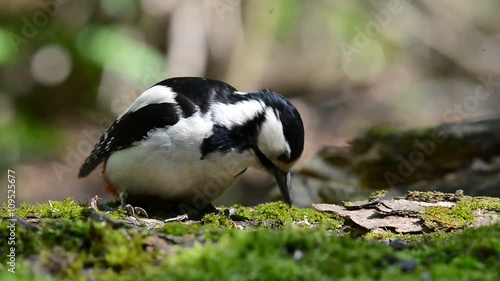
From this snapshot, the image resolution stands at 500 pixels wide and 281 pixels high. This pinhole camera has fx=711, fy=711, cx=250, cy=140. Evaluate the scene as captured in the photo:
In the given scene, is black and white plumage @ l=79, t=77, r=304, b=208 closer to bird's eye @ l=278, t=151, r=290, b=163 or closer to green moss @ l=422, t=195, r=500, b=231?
bird's eye @ l=278, t=151, r=290, b=163

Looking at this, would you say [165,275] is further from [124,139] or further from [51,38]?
[51,38]

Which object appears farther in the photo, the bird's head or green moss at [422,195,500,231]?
the bird's head

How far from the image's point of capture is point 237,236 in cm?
271

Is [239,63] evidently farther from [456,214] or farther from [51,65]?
[456,214]

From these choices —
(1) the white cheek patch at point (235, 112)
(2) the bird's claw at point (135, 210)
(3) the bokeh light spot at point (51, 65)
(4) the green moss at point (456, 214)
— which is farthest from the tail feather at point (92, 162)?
(3) the bokeh light spot at point (51, 65)

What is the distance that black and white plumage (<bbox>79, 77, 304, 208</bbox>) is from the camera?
4.45 metres

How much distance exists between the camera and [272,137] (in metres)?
4.51

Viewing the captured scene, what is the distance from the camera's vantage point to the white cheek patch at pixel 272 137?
14.8 feet

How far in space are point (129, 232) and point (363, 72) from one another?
10037 millimetres

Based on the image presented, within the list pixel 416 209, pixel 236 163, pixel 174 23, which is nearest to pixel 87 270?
pixel 236 163

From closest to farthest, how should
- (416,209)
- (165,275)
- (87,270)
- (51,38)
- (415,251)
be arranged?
(165,275)
(87,270)
(415,251)
(416,209)
(51,38)

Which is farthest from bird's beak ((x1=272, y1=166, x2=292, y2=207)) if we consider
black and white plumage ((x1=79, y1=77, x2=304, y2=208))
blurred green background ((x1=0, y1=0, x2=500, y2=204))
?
blurred green background ((x1=0, y1=0, x2=500, y2=204))

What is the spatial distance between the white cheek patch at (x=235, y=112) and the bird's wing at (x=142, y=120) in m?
0.24

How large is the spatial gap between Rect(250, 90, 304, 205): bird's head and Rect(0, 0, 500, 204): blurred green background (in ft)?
15.2
